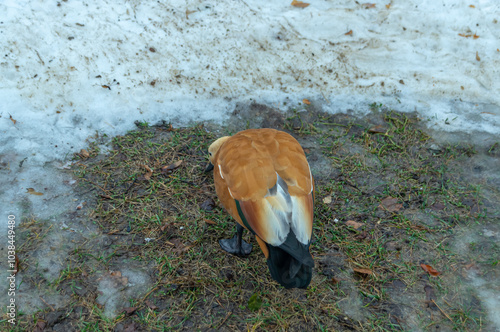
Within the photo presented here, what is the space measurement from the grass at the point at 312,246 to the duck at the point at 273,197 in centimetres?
53

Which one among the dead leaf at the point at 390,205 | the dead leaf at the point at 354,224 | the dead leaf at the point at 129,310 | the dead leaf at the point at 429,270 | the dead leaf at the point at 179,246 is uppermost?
the dead leaf at the point at 390,205

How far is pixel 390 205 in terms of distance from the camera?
3668 mm

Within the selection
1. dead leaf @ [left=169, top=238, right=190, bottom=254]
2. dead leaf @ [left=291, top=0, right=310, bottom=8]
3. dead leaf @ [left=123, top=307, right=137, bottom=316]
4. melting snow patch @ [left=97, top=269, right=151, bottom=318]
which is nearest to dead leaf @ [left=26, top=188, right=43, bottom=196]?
melting snow patch @ [left=97, top=269, right=151, bottom=318]

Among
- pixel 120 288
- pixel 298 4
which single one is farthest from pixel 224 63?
pixel 120 288

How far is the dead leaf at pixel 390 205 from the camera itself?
3.64m

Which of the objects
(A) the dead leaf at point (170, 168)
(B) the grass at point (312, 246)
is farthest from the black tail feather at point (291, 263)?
(A) the dead leaf at point (170, 168)

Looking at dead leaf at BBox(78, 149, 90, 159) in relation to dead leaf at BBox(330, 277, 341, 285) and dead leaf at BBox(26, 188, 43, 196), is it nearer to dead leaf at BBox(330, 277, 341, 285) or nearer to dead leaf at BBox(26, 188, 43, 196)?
dead leaf at BBox(26, 188, 43, 196)

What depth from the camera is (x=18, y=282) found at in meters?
2.88

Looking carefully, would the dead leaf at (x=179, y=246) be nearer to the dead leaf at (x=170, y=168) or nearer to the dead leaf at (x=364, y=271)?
the dead leaf at (x=170, y=168)

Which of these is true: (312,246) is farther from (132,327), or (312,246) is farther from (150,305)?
(132,327)

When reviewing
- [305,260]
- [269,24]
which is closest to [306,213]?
[305,260]

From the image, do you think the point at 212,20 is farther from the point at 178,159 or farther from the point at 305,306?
the point at 305,306

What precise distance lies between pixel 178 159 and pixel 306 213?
77.3 inches

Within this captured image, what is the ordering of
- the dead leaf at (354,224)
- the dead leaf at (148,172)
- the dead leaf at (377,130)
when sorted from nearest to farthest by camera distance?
the dead leaf at (354,224)
the dead leaf at (148,172)
the dead leaf at (377,130)
